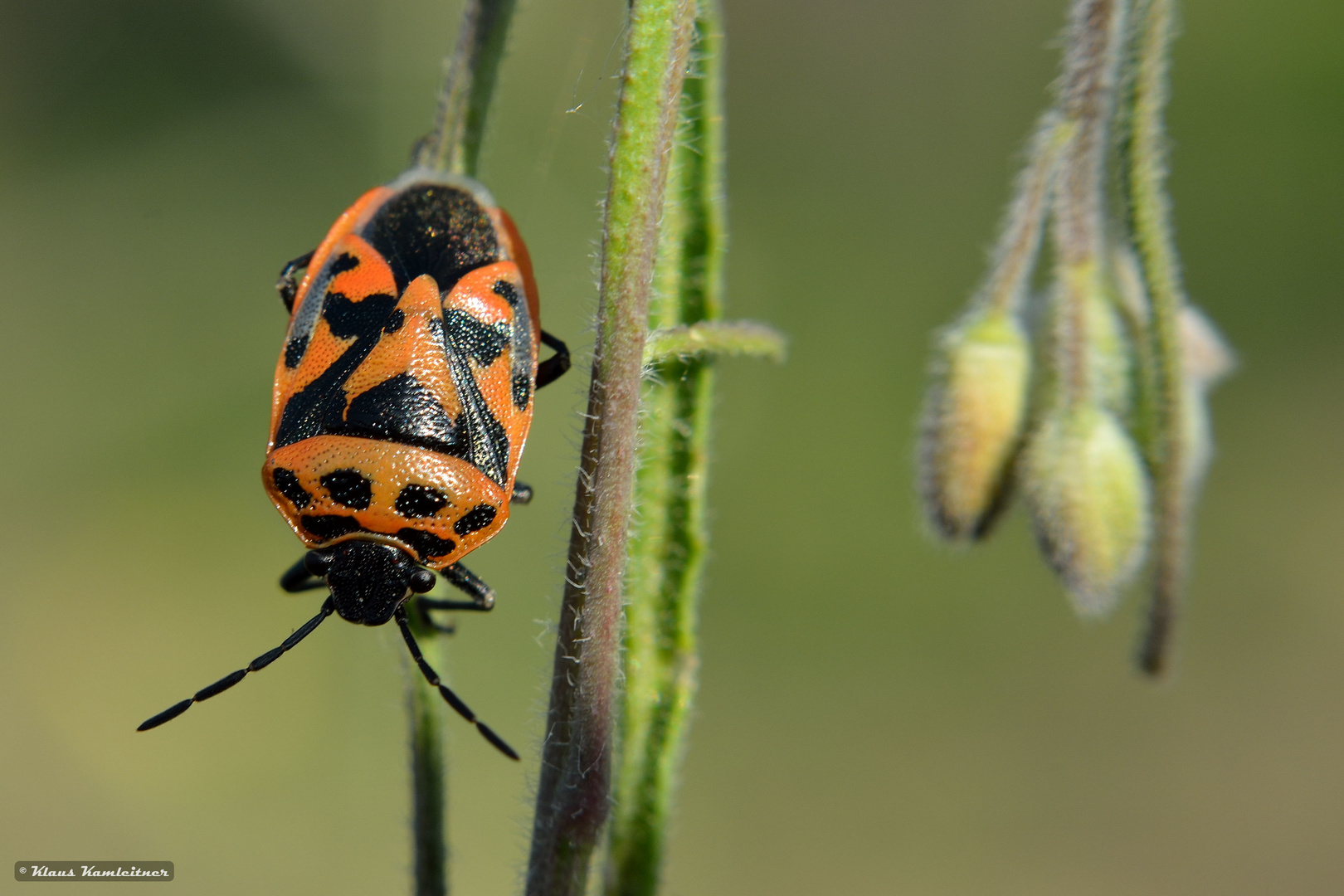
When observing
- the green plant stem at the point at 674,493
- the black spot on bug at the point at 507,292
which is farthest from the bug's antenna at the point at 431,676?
the black spot on bug at the point at 507,292

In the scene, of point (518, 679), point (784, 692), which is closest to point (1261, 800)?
point (784, 692)

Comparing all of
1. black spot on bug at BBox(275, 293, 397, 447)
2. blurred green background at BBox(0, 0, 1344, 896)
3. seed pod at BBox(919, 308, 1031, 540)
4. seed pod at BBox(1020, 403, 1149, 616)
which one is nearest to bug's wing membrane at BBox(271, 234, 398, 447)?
black spot on bug at BBox(275, 293, 397, 447)

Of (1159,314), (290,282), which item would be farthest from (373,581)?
(1159,314)

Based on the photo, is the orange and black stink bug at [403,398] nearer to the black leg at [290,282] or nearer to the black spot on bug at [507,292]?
the black spot on bug at [507,292]

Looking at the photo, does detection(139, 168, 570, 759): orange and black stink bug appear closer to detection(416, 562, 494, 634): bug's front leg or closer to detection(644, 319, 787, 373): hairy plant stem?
detection(416, 562, 494, 634): bug's front leg

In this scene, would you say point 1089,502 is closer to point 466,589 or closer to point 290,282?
point 466,589
